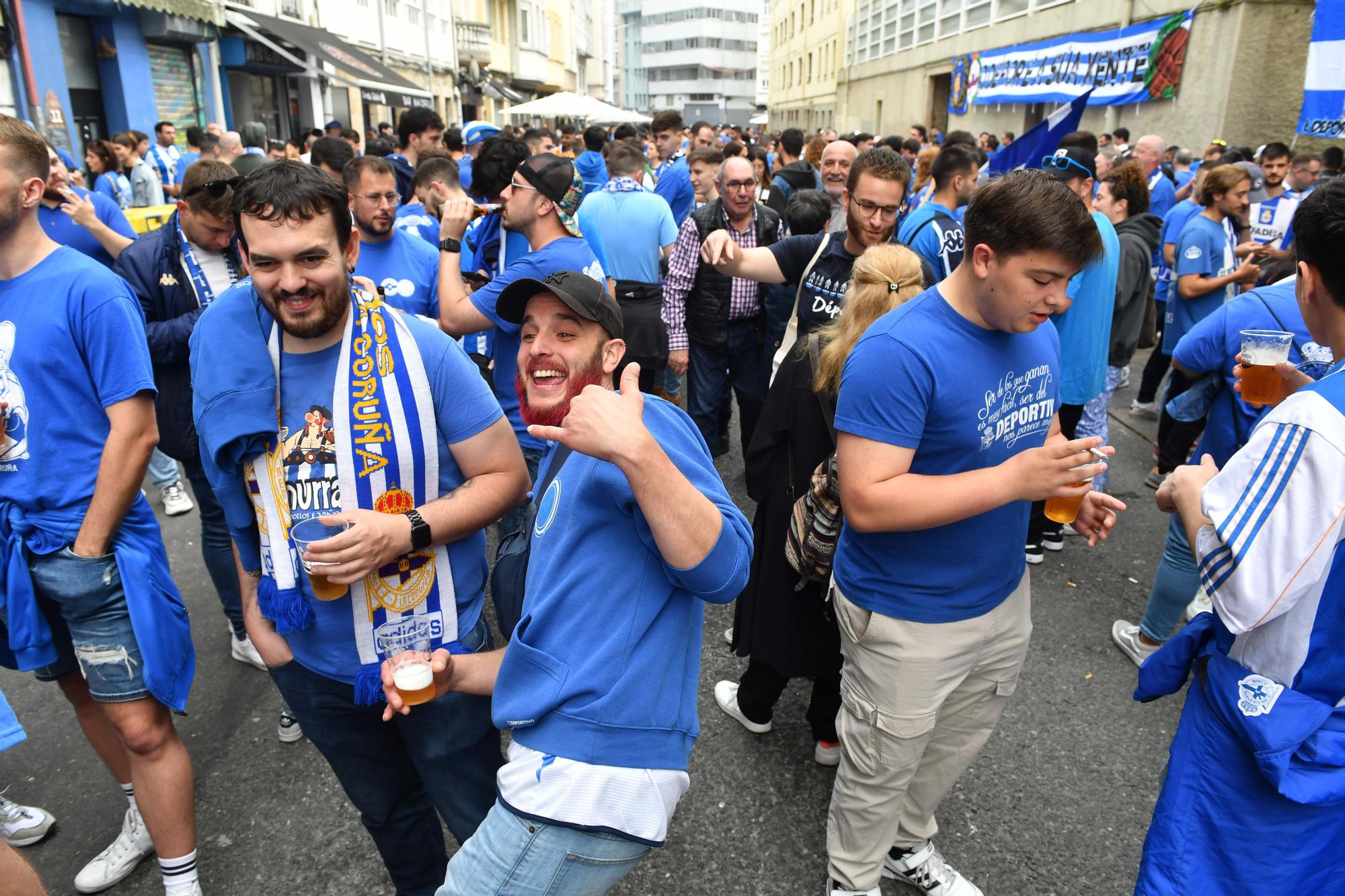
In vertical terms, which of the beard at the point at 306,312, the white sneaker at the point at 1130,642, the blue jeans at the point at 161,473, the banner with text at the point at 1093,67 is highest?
the banner with text at the point at 1093,67

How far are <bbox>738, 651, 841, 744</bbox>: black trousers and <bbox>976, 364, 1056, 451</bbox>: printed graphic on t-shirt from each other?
1.22 metres

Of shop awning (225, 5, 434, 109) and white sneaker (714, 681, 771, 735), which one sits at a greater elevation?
shop awning (225, 5, 434, 109)

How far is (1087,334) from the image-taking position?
4344 millimetres

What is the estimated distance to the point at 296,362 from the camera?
1.97 metres

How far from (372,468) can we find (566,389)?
60cm

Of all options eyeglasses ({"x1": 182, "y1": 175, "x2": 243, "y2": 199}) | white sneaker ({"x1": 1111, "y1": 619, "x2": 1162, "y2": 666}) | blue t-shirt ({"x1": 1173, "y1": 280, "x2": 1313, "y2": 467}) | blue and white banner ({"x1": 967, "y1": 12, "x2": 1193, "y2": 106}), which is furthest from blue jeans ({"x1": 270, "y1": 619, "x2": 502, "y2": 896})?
blue and white banner ({"x1": 967, "y1": 12, "x2": 1193, "y2": 106})

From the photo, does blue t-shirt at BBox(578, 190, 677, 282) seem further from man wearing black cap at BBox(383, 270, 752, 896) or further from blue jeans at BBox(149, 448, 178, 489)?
man wearing black cap at BBox(383, 270, 752, 896)

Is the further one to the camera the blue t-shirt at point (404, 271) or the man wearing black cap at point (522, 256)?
the blue t-shirt at point (404, 271)

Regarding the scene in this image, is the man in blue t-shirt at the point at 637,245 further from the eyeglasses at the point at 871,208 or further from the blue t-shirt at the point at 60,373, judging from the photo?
the blue t-shirt at the point at 60,373

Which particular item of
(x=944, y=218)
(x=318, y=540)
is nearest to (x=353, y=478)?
(x=318, y=540)

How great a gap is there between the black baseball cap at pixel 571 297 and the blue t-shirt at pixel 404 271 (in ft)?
7.84

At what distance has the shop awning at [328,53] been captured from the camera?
58.6ft

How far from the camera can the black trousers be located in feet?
10.4

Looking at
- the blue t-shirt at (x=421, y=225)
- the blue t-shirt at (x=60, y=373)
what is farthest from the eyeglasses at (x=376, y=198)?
Answer: the blue t-shirt at (x=60, y=373)
